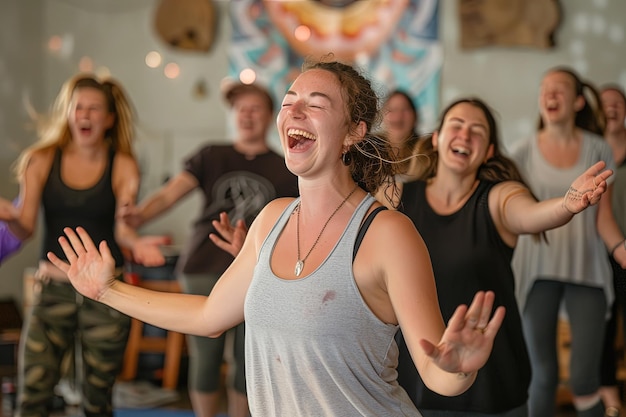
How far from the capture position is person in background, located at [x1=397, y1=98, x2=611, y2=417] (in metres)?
2.61

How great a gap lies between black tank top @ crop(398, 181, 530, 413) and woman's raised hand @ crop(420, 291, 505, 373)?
104 cm

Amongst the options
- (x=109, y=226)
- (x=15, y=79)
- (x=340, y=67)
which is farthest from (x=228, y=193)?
(x=15, y=79)

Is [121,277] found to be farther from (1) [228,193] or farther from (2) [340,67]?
(2) [340,67]

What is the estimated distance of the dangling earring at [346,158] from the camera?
2023mm

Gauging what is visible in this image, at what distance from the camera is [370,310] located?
1.84 metres

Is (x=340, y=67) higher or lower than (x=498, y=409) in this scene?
higher

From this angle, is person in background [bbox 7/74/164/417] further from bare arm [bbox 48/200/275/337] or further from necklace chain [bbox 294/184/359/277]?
necklace chain [bbox 294/184/359/277]

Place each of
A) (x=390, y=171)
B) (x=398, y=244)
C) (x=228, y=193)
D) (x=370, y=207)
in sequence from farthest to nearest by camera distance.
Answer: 1. (x=228, y=193)
2. (x=390, y=171)
3. (x=370, y=207)
4. (x=398, y=244)

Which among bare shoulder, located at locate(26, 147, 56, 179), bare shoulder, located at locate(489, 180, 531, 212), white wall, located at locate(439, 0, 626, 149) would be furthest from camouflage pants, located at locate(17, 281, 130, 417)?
white wall, located at locate(439, 0, 626, 149)

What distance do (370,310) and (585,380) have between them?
2.05 m

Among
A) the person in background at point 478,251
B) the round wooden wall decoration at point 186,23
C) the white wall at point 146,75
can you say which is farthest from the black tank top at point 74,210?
the round wooden wall decoration at point 186,23

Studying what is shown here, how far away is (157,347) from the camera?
535cm

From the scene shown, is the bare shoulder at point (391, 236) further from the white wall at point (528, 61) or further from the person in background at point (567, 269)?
the white wall at point (528, 61)

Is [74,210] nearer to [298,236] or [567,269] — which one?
[298,236]
